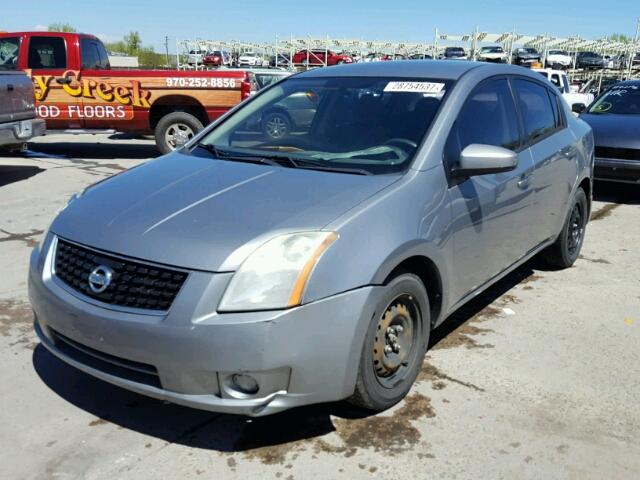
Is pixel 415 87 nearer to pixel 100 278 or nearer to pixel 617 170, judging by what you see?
pixel 100 278

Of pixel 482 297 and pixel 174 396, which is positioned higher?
pixel 174 396

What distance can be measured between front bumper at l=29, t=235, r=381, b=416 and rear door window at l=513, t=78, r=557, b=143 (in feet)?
7.80

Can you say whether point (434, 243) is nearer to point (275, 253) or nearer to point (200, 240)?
point (275, 253)

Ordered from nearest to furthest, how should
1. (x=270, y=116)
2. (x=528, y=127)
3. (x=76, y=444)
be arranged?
(x=76, y=444) → (x=270, y=116) → (x=528, y=127)

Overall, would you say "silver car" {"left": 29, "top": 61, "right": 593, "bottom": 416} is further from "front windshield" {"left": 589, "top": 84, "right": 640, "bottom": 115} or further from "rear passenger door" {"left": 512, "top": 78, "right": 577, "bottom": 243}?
"front windshield" {"left": 589, "top": 84, "right": 640, "bottom": 115}

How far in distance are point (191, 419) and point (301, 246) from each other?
3.72ft

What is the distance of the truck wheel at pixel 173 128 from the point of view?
10953 millimetres

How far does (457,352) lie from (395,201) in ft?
4.42

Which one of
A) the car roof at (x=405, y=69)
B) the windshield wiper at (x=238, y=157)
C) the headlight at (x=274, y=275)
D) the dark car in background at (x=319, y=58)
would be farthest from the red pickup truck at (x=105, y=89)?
the dark car in background at (x=319, y=58)

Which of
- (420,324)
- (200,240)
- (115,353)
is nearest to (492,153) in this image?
(420,324)

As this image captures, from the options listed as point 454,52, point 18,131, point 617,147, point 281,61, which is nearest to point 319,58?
point 281,61

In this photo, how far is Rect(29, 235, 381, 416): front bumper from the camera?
2.56 metres

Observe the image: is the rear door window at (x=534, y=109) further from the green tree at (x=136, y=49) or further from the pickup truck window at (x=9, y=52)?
the green tree at (x=136, y=49)

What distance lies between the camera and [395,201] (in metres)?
3.09
